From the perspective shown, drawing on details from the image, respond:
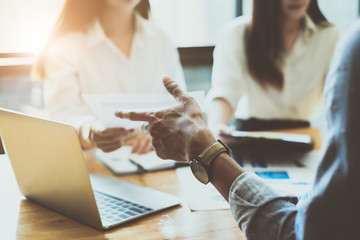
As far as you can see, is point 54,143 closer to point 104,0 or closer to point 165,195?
point 165,195

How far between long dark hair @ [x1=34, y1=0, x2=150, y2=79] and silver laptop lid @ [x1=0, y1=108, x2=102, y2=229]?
2.94 feet

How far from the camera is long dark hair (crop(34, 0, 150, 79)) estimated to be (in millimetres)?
1746

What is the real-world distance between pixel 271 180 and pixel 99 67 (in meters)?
1.10

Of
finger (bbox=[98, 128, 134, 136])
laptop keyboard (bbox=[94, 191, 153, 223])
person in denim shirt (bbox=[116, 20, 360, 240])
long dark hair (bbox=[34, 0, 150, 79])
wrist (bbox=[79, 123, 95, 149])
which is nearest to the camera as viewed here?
person in denim shirt (bbox=[116, 20, 360, 240])

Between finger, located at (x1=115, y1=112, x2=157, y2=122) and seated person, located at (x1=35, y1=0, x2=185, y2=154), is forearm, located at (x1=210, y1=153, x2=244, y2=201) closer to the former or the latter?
finger, located at (x1=115, y1=112, x2=157, y2=122)

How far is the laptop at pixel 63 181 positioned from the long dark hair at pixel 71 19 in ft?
2.95

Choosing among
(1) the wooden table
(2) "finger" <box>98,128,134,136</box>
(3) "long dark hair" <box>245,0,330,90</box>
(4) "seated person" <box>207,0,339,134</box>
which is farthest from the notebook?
(3) "long dark hair" <box>245,0,330,90</box>

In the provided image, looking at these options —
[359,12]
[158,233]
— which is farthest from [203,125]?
[359,12]

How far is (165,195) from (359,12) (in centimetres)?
328

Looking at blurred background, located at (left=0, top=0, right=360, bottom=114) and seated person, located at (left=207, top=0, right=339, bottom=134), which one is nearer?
seated person, located at (left=207, top=0, right=339, bottom=134)

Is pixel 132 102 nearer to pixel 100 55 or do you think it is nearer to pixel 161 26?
pixel 100 55

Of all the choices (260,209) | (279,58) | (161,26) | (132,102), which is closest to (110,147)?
(132,102)

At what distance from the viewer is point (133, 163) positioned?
3.94ft

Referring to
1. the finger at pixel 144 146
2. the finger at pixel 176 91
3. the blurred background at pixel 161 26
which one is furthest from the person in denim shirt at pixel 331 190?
the blurred background at pixel 161 26
